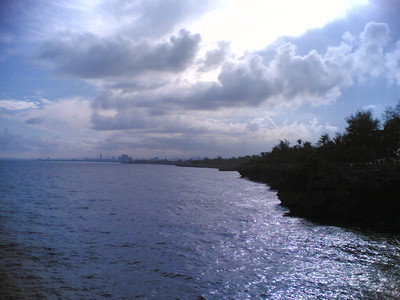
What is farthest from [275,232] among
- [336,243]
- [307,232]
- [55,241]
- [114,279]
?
[55,241]

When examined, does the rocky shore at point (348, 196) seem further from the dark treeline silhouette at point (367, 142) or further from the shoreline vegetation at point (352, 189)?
the dark treeline silhouette at point (367, 142)

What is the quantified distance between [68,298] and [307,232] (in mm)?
19561

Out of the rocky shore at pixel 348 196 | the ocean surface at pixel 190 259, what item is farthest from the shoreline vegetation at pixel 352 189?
the ocean surface at pixel 190 259

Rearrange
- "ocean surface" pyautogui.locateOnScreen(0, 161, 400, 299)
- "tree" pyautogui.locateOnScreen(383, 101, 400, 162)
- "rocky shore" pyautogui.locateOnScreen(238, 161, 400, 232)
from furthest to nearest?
"tree" pyautogui.locateOnScreen(383, 101, 400, 162) → "rocky shore" pyautogui.locateOnScreen(238, 161, 400, 232) → "ocean surface" pyautogui.locateOnScreen(0, 161, 400, 299)

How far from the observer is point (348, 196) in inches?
1251

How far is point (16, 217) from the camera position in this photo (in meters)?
29.5

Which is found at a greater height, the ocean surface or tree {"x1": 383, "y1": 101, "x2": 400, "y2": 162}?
tree {"x1": 383, "y1": 101, "x2": 400, "y2": 162}

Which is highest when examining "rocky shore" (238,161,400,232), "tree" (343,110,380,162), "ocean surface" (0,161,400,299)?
"tree" (343,110,380,162)

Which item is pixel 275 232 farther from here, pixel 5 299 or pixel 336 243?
pixel 5 299

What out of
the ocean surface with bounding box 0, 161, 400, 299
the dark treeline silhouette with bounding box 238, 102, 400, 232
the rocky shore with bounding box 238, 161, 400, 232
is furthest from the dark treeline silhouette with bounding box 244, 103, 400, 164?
the ocean surface with bounding box 0, 161, 400, 299

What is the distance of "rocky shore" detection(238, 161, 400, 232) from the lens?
29.0 metres

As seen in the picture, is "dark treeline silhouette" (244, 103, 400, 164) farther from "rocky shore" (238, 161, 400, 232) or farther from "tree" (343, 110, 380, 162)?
"rocky shore" (238, 161, 400, 232)

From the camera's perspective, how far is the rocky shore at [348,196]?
2905 centimetres

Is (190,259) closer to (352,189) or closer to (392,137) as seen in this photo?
(352,189)
